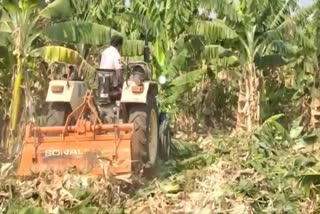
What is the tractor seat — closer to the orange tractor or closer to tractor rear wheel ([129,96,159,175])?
the orange tractor

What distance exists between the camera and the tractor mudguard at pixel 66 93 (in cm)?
793

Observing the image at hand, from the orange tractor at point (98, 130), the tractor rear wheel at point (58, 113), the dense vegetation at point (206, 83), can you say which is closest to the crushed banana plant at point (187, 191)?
the dense vegetation at point (206, 83)

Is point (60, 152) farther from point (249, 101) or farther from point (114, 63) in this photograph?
point (249, 101)

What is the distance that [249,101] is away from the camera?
14000 mm

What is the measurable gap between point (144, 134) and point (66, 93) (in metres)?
1.13

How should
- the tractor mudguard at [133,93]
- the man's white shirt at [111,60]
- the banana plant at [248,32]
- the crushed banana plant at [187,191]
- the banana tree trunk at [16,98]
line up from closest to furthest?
the crushed banana plant at [187,191]
the tractor mudguard at [133,93]
the man's white shirt at [111,60]
the banana tree trunk at [16,98]
the banana plant at [248,32]

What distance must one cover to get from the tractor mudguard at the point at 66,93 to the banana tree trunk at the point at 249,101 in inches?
245

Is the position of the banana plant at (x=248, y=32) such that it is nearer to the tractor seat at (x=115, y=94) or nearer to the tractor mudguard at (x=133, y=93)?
the tractor seat at (x=115, y=94)

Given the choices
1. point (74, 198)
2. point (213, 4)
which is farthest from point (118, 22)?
point (74, 198)

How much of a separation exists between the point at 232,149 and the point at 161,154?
0.98 m

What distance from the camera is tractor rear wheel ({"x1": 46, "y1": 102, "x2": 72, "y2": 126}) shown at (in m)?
7.95

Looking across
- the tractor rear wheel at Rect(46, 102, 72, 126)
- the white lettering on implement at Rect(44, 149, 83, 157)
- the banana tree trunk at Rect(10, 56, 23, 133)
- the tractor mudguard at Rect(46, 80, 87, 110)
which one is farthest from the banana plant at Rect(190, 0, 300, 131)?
the white lettering on implement at Rect(44, 149, 83, 157)

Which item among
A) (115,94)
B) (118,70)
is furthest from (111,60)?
(115,94)

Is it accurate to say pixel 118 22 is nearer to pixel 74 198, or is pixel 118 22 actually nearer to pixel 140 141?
pixel 140 141
